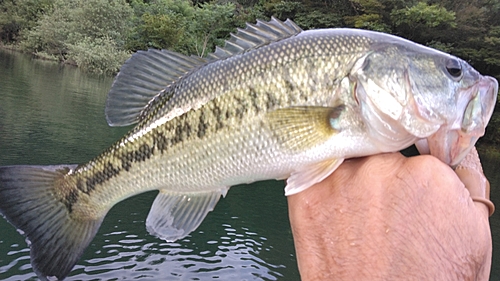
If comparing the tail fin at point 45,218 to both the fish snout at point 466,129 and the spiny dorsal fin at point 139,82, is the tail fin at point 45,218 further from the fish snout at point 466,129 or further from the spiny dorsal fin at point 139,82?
the fish snout at point 466,129

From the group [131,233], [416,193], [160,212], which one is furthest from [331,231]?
[131,233]

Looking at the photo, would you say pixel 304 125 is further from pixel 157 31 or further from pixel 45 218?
pixel 157 31

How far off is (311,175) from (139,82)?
4.10 feet

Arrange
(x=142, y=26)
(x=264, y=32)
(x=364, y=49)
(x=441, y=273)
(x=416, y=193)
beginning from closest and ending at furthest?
(x=441, y=273), (x=416, y=193), (x=364, y=49), (x=264, y=32), (x=142, y=26)

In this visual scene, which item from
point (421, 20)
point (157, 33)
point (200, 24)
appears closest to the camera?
point (421, 20)

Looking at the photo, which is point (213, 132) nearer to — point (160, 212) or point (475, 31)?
point (160, 212)

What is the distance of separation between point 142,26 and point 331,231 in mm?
44386

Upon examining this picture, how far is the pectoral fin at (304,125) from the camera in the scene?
77.8 inches

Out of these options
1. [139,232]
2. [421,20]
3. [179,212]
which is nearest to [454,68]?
[179,212]

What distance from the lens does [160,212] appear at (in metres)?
2.45

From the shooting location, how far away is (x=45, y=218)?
7.91ft

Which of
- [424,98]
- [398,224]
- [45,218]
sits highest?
[424,98]

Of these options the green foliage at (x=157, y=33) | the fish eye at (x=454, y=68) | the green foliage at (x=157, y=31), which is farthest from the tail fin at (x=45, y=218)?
the green foliage at (x=157, y=33)

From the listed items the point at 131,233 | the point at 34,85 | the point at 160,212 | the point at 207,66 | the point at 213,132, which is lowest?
the point at 131,233
